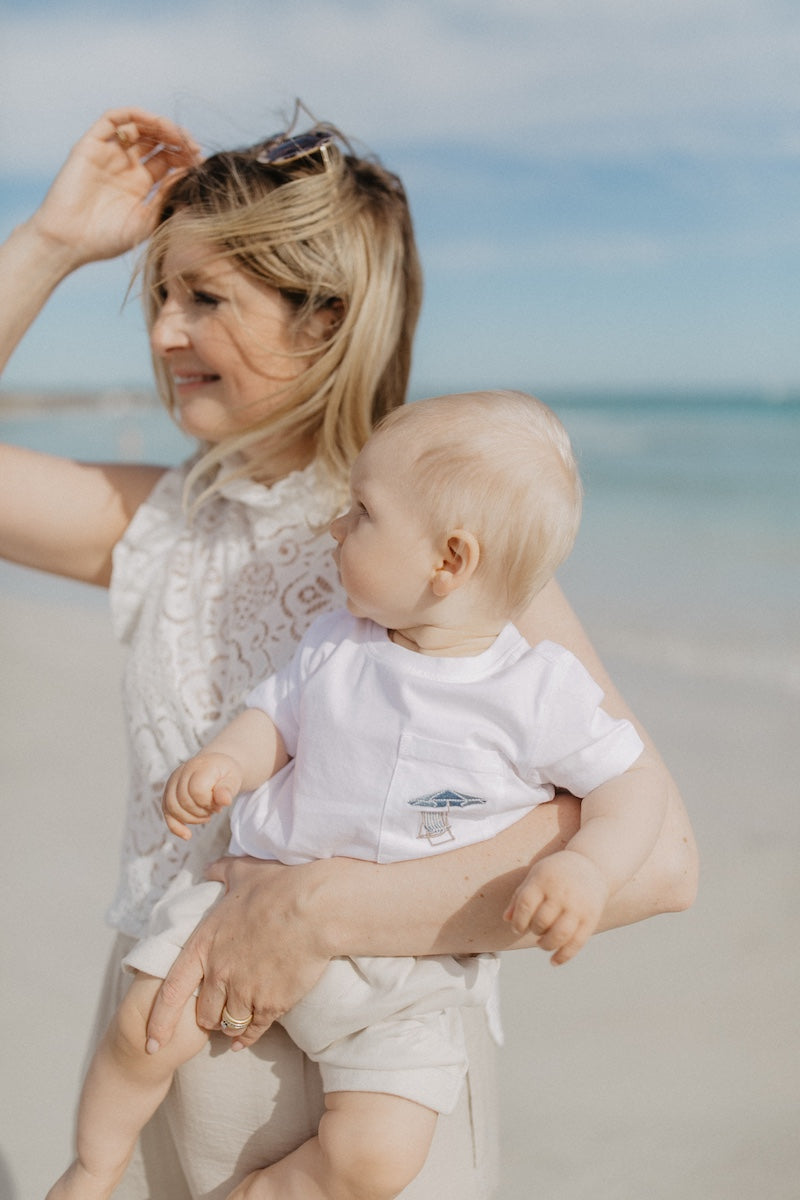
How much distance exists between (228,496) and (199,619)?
231 mm

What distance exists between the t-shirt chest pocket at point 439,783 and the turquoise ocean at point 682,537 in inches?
202

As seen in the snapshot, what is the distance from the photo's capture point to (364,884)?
1.61 metres

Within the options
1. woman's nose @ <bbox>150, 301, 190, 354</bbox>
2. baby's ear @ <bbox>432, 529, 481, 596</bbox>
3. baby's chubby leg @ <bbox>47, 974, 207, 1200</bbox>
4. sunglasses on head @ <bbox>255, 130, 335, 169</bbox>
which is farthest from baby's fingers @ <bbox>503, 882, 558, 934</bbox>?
sunglasses on head @ <bbox>255, 130, 335, 169</bbox>

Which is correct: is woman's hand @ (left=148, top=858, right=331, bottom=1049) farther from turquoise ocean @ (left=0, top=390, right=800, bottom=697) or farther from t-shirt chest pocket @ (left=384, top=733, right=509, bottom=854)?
turquoise ocean @ (left=0, top=390, right=800, bottom=697)

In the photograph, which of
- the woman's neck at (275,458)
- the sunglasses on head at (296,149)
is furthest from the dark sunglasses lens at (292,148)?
the woman's neck at (275,458)

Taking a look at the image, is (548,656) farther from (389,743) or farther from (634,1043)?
(634,1043)

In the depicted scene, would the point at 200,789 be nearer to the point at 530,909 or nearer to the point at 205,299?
the point at 530,909

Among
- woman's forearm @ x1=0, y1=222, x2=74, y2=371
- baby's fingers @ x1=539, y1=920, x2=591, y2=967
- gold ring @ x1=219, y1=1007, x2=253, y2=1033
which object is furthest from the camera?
woman's forearm @ x1=0, y1=222, x2=74, y2=371

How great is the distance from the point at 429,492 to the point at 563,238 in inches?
1377

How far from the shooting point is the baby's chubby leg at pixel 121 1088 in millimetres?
1645

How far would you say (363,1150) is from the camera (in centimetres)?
153

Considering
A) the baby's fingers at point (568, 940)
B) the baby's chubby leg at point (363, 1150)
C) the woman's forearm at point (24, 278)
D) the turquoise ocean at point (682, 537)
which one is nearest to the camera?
the baby's fingers at point (568, 940)

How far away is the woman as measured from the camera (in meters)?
1.73

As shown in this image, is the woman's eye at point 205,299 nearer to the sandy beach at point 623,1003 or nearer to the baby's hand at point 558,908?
the baby's hand at point 558,908
